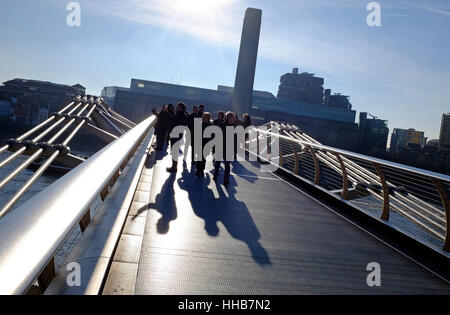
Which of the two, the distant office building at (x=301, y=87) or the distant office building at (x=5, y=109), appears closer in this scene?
the distant office building at (x=5, y=109)

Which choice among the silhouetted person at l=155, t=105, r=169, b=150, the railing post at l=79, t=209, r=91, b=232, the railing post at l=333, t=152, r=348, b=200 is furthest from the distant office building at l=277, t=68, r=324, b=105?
the railing post at l=79, t=209, r=91, b=232

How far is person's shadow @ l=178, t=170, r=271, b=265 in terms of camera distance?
13.3 ft

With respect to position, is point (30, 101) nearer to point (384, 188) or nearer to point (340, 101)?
point (340, 101)

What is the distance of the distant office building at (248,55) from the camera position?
308ft

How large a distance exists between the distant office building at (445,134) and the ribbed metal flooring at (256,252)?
114 metres

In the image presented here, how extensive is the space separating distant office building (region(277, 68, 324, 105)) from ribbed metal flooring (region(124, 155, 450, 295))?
438 ft

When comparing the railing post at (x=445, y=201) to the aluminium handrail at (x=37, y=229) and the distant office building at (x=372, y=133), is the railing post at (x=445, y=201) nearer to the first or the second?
the aluminium handrail at (x=37, y=229)

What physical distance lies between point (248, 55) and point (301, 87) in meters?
47.5

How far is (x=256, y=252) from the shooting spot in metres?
3.76

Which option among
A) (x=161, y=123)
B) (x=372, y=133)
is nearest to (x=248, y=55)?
(x=372, y=133)

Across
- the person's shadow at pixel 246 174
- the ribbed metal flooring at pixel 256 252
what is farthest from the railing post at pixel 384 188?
the person's shadow at pixel 246 174
